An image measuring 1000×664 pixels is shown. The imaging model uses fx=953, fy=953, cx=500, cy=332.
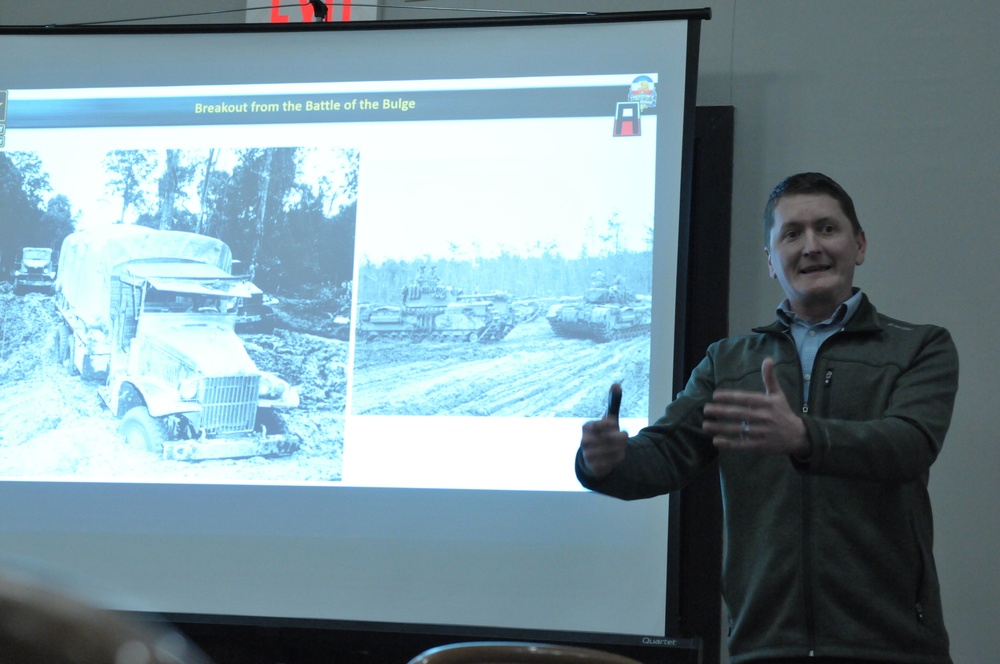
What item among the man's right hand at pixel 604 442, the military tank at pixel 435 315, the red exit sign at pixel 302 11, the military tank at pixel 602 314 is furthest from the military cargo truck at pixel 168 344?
the man's right hand at pixel 604 442

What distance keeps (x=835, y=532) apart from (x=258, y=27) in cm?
237

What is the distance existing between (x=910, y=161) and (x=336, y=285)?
5.92ft

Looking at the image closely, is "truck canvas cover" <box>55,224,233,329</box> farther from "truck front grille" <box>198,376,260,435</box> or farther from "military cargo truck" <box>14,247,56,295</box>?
"truck front grille" <box>198,376,260,435</box>

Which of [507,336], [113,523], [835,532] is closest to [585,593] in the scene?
[507,336]

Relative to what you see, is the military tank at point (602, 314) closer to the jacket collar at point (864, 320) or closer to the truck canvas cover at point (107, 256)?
the jacket collar at point (864, 320)

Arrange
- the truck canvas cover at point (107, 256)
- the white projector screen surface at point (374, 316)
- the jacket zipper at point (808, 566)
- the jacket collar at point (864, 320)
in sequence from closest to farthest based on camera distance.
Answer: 1. the jacket zipper at point (808, 566)
2. the jacket collar at point (864, 320)
3. the white projector screen surface at point (374, 316)
4. the truck canvas cover at point (107, 256)

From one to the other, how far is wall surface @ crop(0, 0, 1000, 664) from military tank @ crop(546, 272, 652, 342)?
15.6 inches

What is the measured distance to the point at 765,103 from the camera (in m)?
3.08

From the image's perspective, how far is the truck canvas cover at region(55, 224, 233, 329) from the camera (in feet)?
9.70

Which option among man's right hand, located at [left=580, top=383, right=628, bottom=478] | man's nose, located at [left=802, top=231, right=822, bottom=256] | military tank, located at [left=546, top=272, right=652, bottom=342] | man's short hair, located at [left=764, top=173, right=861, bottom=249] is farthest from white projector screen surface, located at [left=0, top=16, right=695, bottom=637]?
man's right hand, located at [left=580, top=383, right=628, bottom=478]

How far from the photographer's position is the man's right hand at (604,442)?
179 cm

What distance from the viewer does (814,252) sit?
6.47 ft

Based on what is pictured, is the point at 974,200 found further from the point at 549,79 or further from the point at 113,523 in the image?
the point at 113,523

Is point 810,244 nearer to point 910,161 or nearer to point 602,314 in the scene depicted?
point 602,314
